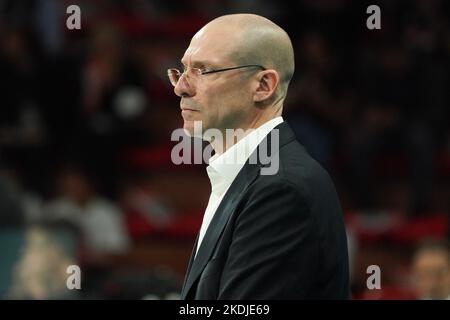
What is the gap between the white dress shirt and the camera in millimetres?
2162

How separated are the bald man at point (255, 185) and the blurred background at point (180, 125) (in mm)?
4103

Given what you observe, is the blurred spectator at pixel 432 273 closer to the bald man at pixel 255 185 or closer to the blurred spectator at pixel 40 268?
the blurred spectator at pixel 40 268

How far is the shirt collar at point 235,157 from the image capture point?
7.09 feet

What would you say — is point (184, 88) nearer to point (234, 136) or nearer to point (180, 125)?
point (234, 136)

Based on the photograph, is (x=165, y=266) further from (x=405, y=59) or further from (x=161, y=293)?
(x=161, y=293)

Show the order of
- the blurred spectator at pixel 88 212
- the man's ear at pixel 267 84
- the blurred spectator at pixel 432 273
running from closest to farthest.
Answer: the man's ear at pixel 267 84, the blurred spectator at pixel 432 273, the blurred spectator at pixel 88 212

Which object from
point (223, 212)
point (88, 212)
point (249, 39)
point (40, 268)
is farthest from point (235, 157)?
point (88, 212)

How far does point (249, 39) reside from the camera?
2154 millimetres

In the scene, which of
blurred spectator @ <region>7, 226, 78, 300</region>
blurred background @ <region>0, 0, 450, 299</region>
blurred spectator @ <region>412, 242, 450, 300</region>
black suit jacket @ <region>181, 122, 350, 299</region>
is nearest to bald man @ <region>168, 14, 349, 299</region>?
black suit jacket @ <region>181, 122, 350, 299</region>

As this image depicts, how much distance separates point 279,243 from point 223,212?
0.67ft

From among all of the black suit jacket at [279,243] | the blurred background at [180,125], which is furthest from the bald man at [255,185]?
the blurred background at [180,125]

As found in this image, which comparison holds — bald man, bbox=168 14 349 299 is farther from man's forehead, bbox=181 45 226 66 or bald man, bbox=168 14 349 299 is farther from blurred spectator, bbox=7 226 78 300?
blurred spectator, bbox=7 226 78 300
